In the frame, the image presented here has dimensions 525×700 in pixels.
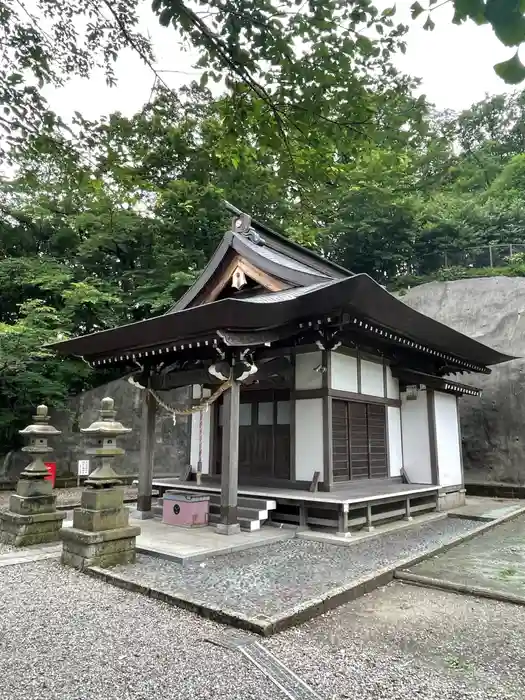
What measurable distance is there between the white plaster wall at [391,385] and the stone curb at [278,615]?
161 inches

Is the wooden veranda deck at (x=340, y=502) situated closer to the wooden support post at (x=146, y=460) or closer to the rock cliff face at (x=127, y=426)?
the wooden support post at (x=146, y=460)

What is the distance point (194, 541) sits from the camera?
19.4ft

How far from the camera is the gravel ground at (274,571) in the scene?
3.99 metres

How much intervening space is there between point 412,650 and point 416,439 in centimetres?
655

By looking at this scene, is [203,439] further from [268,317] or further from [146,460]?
[268,317]

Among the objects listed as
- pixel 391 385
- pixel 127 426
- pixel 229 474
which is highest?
pixel 391 385

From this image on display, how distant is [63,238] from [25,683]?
14558 mm

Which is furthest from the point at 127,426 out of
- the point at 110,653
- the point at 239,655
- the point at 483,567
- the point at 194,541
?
the point at 239,655

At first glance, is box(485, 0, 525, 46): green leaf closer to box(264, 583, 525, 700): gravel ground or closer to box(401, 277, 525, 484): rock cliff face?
box(264, 583, 525, 700): gravel ground

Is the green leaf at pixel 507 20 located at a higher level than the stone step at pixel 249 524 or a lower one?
higher

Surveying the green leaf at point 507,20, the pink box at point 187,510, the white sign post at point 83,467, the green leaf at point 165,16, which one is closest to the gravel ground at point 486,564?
the pink box at point 187,510

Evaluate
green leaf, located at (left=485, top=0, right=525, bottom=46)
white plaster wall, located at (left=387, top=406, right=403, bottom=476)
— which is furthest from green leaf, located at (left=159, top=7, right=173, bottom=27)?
white plaster wall, located at (left=387, top=406, right=403, bottom=476)

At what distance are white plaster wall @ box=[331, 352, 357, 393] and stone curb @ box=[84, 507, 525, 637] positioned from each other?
302 cm

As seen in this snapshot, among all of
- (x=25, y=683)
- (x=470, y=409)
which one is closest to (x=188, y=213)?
(x=470, y=409)
